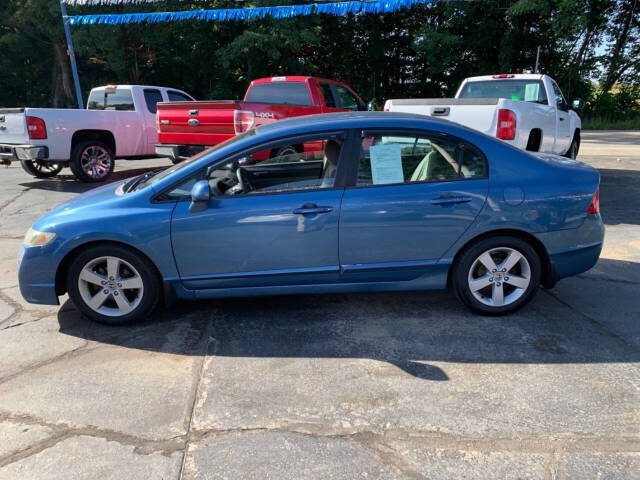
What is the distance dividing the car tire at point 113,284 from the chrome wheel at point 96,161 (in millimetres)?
7049

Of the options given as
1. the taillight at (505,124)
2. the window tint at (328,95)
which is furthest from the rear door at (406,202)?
the window tint at (328,95)

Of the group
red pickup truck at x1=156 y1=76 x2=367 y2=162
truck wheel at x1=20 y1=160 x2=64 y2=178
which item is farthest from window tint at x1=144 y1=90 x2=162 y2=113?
truck wheel at x1=20 y1=160 x2=64 y2=178

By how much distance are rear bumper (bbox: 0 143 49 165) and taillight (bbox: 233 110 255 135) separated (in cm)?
378

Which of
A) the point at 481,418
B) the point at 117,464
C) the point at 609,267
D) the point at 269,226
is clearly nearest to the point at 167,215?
the point at 269,226

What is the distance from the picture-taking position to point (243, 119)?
8422 mm

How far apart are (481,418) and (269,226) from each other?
1.90m

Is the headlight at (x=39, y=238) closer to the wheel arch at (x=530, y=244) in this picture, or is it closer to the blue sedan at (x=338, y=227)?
the blue sedan at (x=338, y=227)

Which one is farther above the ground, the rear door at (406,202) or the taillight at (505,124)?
the taillight at (505,124)

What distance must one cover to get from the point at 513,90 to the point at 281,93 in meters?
4.47

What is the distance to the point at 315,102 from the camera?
9.84 meters

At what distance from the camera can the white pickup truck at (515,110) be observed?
23.0 ft

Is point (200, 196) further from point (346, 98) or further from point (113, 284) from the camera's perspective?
point (346, 98)

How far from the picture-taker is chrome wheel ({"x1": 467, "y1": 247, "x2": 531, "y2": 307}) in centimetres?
395

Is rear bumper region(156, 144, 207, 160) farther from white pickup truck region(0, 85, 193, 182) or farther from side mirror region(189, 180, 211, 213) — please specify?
side mirror region(189, 180, 211, 213)
